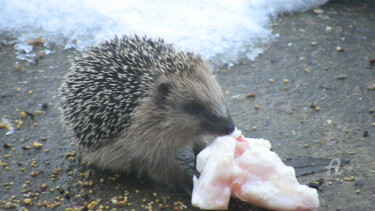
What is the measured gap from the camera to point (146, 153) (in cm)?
495

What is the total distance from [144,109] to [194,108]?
463 mm

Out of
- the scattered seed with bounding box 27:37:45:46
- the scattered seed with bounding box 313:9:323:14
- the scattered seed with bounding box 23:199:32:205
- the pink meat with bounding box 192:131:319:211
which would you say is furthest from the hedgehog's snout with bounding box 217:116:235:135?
the scattered seed with bounding box 313:9:323:14

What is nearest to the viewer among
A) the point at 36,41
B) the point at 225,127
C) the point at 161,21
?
the point at 225,127

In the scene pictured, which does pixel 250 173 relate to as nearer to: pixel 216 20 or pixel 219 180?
pixel 219 180

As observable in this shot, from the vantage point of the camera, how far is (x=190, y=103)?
4793mm

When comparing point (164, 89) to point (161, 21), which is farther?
point (161, 21)

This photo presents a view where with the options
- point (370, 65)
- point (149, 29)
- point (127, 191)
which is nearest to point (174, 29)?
point (149, 29)

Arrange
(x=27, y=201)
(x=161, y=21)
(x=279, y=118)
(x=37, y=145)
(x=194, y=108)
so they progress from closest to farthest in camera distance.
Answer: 1. (x=27, y=201)
2. (x=194, y=108)
3. (x=37, y=145)
4. (x=279, y=118)
5. (x=161, y=21)

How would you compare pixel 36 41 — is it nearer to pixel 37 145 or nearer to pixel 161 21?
pixel 161 21

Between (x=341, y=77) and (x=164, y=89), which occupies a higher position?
(x=164, y=89)

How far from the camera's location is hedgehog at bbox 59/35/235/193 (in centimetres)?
479

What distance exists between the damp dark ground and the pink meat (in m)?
0.28

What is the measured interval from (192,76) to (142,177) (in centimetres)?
109

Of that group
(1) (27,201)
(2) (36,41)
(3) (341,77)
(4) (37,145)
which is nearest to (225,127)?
(1) (27,201)
